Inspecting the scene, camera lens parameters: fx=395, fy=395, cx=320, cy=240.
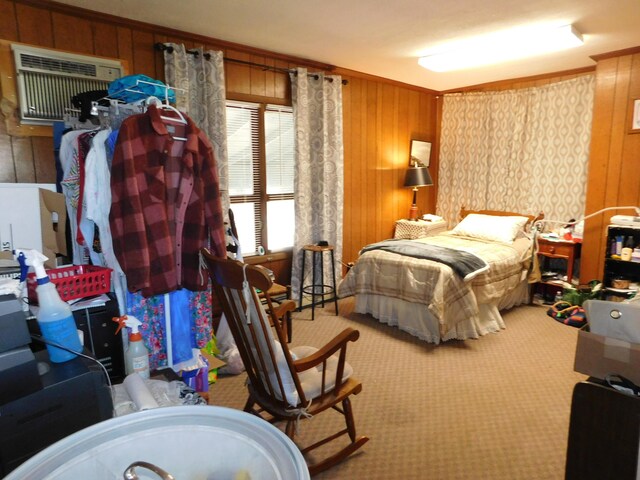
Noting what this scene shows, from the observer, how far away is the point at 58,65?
2.58 m

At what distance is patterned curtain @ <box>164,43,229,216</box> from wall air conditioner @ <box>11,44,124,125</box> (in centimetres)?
55

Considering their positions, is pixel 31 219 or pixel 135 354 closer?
pixel 135 354

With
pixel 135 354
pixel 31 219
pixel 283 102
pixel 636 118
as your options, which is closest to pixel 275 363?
pixel 135 354

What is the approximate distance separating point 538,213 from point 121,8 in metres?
4.50

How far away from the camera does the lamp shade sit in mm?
4887

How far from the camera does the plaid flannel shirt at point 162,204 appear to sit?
1.77 meters

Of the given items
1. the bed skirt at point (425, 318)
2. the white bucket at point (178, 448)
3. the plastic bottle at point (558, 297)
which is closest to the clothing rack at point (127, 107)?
the white bucket at point (178, 448)

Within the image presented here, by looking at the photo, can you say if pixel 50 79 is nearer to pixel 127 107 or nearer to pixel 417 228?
pixel 127 107

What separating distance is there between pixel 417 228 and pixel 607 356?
3.81 m

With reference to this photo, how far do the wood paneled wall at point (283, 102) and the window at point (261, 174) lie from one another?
0.17 metres

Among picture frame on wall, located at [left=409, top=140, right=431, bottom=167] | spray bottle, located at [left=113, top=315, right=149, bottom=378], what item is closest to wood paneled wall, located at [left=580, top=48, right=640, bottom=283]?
picture frame on wall, located at [left=409, top=140, right=431, bottom=167]

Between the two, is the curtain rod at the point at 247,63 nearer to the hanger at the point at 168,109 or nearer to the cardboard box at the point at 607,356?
the hanger at the point at 168,109

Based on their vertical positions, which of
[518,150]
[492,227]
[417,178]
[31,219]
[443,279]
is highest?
[518,150]

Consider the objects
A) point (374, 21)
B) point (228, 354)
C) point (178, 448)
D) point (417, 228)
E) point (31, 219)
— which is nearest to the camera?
point (178, 448)
